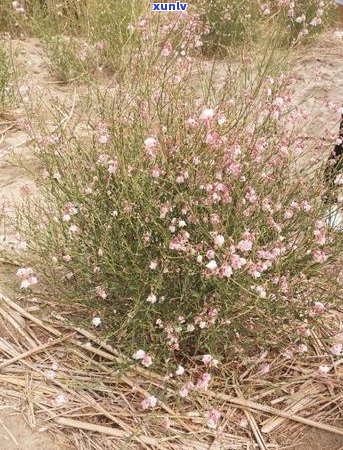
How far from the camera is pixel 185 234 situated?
1.94 m

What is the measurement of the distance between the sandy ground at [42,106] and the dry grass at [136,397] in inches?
2.1

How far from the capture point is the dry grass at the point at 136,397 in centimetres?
212

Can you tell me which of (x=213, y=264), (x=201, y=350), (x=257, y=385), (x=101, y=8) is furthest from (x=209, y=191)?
(x=101, y=8)

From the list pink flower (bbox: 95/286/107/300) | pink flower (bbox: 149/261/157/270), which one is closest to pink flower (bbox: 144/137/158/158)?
pink flower (bbox: 149/261/157/270)

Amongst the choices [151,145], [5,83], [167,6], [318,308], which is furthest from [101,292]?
[5,83]

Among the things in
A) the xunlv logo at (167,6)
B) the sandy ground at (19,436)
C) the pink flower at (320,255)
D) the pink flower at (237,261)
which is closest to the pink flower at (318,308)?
the pink flower at (320,255)

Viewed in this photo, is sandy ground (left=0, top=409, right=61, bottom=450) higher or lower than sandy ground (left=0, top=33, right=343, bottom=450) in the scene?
lower

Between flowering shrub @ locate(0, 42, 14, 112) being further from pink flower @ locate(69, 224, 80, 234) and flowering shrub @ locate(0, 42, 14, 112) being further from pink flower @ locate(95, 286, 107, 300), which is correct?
pink flower @ locate(95, 286, 107, 300)

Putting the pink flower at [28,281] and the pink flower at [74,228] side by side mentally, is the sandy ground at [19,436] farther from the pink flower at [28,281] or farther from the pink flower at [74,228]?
the pink flower at [74,228]

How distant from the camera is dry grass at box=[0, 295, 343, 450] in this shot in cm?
212

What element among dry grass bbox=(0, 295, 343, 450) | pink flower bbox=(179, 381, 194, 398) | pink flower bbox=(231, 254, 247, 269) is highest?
pink flower bbox=(231, 254, 247, 269)

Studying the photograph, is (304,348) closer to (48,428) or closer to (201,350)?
(201,350)

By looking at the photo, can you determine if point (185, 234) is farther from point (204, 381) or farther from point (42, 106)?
point (42, 106)

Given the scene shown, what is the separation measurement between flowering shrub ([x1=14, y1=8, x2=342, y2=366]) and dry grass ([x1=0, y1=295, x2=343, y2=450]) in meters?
0.12
